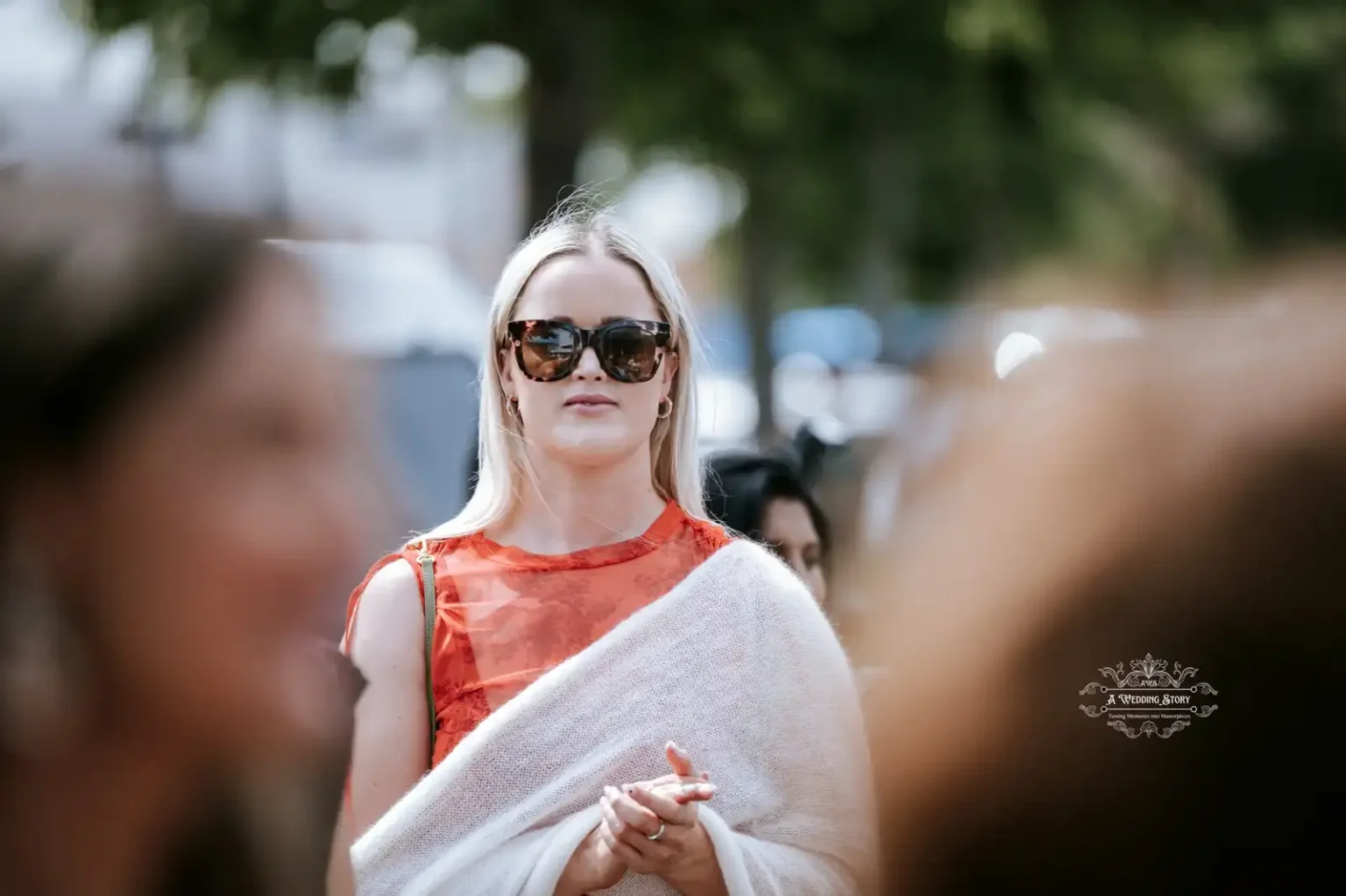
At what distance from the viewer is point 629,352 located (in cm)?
242

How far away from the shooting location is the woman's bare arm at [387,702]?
220cm

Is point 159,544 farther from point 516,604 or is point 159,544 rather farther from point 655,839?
point 516,604

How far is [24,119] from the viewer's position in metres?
0.99

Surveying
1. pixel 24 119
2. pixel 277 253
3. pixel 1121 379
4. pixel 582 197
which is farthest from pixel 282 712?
pixel 582 197

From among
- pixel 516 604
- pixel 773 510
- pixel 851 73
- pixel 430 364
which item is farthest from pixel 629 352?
pixel 851 73

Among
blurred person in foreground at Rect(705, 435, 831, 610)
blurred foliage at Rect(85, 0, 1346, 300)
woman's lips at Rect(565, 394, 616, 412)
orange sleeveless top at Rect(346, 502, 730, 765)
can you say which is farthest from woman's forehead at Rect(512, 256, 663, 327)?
blurred foliage at Rect(85, 0, 1346, 300)

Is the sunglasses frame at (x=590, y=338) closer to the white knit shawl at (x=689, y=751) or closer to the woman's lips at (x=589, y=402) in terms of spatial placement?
the woman's lips at (x=589, y=402)

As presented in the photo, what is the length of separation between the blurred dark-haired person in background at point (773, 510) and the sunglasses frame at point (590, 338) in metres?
0.66

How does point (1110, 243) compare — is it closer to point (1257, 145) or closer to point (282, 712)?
point (1257, 145)

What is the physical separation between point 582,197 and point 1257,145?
73.4 feet

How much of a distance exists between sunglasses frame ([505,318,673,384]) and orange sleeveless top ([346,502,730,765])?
0.78 feet

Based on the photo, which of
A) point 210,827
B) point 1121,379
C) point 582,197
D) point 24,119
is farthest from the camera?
point 582,197

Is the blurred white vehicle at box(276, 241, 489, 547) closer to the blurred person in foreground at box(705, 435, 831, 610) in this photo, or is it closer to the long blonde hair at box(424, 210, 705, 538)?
the blurred person in foreground at box(705, 435, 831, 610)

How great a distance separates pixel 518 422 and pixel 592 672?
52 cm
